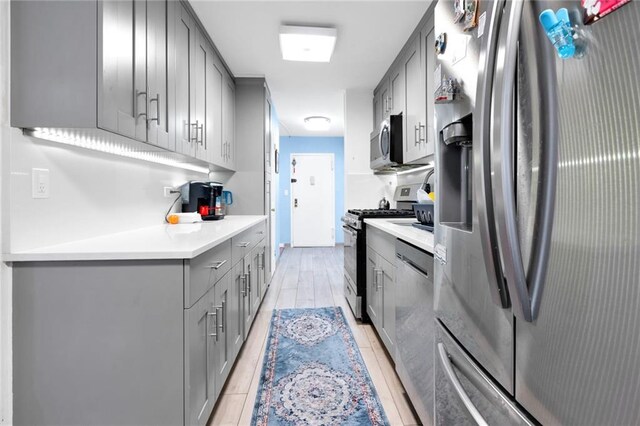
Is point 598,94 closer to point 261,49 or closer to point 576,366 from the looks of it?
point 576,366

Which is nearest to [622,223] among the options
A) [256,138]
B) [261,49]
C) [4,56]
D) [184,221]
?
[4,56]

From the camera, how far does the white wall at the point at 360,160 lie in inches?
148

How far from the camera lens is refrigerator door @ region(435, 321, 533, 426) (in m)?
0.74

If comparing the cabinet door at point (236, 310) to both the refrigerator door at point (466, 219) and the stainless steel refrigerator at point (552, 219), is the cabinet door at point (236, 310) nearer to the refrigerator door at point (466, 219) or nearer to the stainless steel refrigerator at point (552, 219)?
the refrigerator door at point (466, 219)

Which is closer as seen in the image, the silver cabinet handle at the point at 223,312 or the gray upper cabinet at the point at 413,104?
the silver cabinet handle at the point at 223,312

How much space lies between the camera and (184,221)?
2.38 meters

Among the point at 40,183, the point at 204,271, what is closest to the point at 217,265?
the point at 204,271

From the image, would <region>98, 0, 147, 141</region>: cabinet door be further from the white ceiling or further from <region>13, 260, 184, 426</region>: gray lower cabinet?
the white ceiling

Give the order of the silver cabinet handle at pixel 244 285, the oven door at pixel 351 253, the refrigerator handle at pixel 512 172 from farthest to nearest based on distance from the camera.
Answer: the oven door at pixel 351 253 → the silver cabinet handle at pixel 244 285 → the refrigerator handle at pixel 512 172

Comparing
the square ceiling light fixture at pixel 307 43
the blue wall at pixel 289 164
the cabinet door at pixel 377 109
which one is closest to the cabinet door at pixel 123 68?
the square ceiling light fixture at pixel 307 43

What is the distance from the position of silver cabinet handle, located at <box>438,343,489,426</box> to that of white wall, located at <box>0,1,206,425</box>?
59.7 inches

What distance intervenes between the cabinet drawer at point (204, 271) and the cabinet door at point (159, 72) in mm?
679

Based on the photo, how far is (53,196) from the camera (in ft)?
→ 4.37

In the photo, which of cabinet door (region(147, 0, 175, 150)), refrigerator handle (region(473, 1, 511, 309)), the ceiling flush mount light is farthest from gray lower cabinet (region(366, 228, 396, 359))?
the ceiling flush mount light
